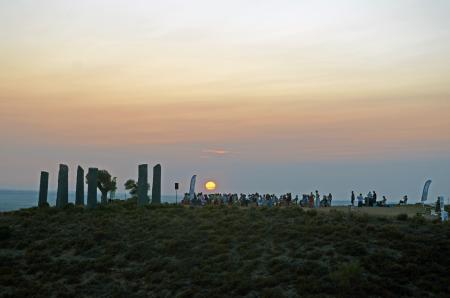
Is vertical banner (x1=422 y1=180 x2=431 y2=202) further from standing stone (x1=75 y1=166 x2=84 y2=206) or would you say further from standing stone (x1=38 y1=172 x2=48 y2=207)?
standing stone (x1=38 y1=172 x2=48 y2=207)

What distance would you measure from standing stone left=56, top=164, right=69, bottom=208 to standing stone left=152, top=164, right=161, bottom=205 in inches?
263

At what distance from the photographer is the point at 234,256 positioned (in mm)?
23891

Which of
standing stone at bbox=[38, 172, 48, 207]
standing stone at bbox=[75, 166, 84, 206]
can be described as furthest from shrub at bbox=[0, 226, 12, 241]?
standing stone at bbox=[38, 172, 48, 207]

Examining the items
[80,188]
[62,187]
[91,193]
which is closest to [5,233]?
[91,193]

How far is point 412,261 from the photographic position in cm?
2114

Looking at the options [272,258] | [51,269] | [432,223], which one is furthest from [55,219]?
[432,223]

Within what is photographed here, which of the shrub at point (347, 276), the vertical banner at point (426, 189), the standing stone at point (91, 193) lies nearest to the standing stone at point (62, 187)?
the standing stone at point (91, 193)

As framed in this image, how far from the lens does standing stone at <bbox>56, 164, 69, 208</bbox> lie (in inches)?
1654

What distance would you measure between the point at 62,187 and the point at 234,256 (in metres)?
22.7

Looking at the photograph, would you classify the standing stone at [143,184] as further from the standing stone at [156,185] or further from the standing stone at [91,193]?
the standing stone at [91,193]

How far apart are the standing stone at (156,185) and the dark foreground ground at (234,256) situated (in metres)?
7.95

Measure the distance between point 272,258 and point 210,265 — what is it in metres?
2.58

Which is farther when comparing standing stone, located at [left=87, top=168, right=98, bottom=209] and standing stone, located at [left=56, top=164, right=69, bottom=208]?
standing stone, located at [left=56, top=164, right=69, bottom=208]

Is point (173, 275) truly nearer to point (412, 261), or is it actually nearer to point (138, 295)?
point (138, 295)
